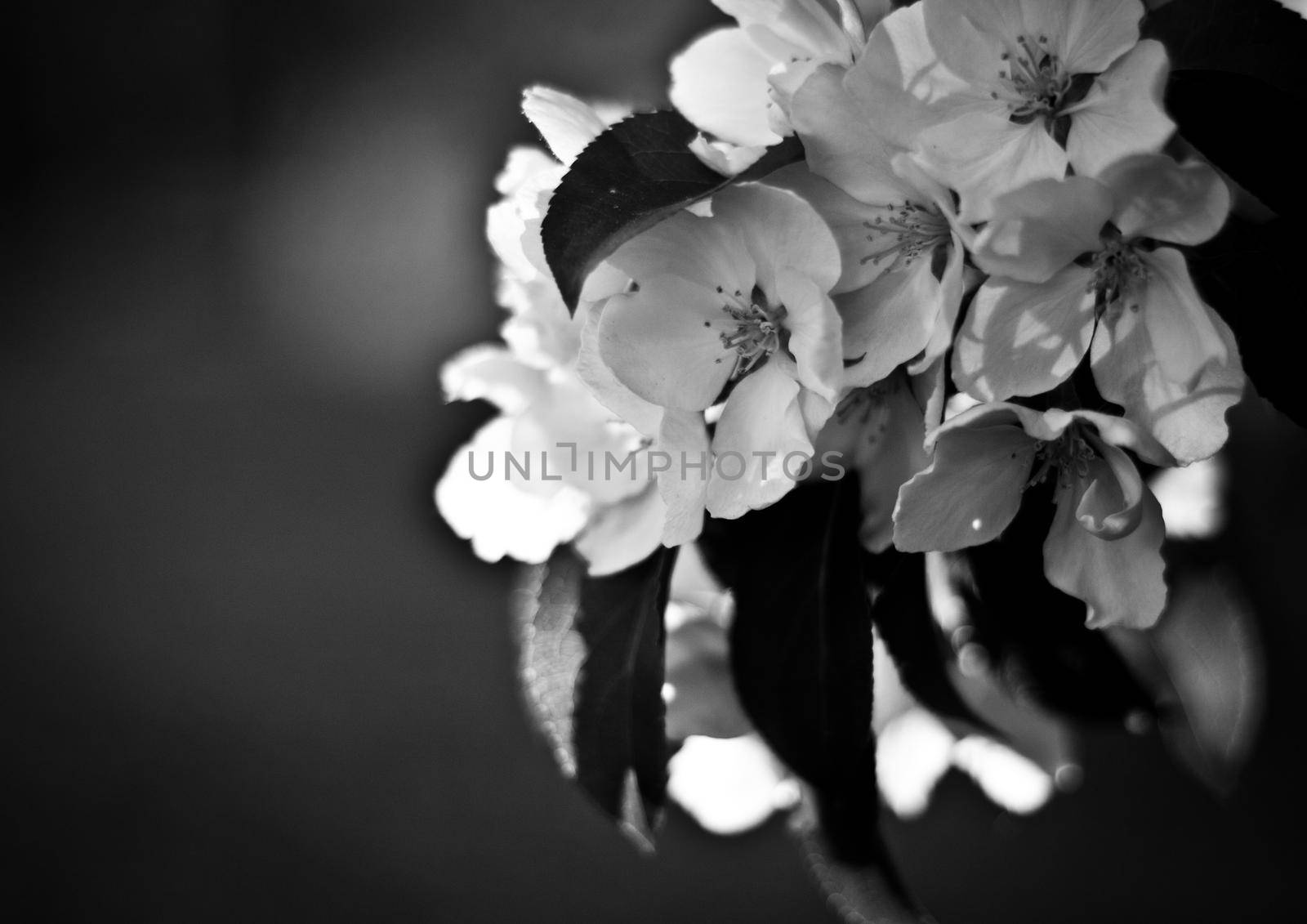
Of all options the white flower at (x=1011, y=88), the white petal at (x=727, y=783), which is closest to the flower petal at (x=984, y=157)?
the white flower at (x=1011, y=88)

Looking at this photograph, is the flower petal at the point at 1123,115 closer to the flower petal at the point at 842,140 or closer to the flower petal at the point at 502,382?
the flower petal at the point at 842,140

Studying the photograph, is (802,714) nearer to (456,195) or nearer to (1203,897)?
(1203,897)

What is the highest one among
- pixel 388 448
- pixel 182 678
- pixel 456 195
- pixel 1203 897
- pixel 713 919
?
pixel 456 195

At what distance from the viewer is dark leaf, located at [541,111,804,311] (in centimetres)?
34

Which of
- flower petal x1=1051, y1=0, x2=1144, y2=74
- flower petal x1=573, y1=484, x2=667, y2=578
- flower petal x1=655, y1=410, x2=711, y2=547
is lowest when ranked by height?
flower petal x1=573, y1=484, x2=667, y2=578

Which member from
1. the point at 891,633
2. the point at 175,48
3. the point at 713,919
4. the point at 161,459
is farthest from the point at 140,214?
the point at 891,633

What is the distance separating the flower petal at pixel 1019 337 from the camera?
0.34 meters

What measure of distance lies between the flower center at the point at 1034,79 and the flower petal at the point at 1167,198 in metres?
0.05

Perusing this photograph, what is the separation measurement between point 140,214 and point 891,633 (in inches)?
87.7

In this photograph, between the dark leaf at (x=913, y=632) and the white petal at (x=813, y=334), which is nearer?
the white petal at (x=813, y=334)

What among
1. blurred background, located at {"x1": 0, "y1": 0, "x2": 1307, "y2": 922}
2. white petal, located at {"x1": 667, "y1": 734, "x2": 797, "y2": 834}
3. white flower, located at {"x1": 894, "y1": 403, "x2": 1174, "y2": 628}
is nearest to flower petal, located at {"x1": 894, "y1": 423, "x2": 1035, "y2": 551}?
white flower, located at {"x1": 894, "y1": 403, "x2": 1174, "y2": 628}

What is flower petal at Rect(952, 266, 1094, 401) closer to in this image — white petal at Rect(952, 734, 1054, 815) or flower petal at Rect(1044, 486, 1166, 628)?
flower petal at Rect(1044, 486, 1166, 628)

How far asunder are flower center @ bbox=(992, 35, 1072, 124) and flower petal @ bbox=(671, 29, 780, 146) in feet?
0.33

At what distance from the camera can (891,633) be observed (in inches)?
19.6
